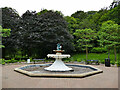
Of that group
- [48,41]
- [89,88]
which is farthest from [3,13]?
[89,88]

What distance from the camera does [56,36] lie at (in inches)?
832

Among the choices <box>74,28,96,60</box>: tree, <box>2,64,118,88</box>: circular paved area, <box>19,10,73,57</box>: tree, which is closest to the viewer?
<box>2,64,118,88</box>: circular paved area

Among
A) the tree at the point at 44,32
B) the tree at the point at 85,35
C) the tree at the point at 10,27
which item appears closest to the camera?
the tree at the point at 44,32

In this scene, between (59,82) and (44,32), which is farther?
(44,32)

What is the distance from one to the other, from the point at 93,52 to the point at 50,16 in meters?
15.7

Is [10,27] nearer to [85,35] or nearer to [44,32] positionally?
[44,32]

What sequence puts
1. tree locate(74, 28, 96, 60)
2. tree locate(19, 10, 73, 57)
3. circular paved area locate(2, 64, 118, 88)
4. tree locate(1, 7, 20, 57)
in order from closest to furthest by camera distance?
circular paved area locate(2, 64, 118, 88) → tree locate(19, 10, 73, 57) → tree locate(1, 7, 20, 57) → tree locate(74, 28, 96, 60)

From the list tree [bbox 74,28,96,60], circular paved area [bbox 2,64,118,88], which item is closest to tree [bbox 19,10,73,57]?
tree [bbox 74,28,96,60]

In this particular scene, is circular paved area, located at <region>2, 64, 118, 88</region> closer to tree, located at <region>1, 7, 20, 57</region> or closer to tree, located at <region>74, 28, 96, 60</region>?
tree, located at <region>74, 28, 96, 60</region>

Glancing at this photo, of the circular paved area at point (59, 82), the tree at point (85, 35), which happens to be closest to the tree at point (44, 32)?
the tree at point (85, 35)

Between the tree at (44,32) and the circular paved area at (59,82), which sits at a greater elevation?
the tree at (44,32)

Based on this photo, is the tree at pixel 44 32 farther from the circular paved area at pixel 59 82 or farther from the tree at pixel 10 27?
the circular paved area at pixel 59 82

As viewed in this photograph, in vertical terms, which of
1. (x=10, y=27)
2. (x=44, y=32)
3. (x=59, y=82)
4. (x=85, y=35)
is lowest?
(x=59, y=82)

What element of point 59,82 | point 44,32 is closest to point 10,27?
point 44,32
